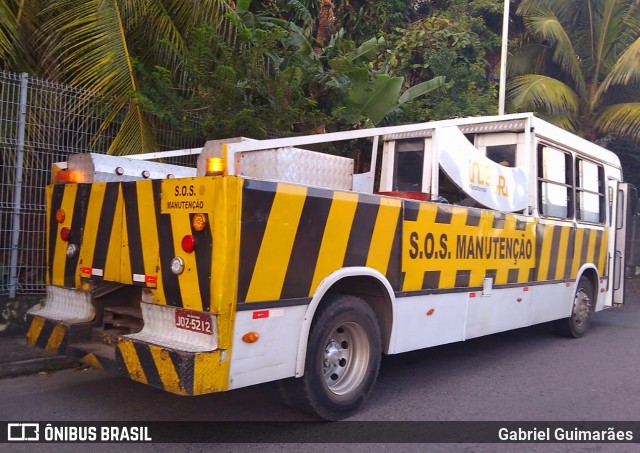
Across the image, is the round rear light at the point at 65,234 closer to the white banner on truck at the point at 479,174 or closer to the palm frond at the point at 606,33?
the white banner on truck at the point at 479,174

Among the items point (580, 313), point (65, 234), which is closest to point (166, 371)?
point (65, 234)

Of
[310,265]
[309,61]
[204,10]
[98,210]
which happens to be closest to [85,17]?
[204,10]

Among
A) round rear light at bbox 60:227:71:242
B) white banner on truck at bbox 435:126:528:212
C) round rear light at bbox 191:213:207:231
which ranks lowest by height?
round rear light at bbox 60:227:71:242

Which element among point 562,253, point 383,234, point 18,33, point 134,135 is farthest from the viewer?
point 134,135

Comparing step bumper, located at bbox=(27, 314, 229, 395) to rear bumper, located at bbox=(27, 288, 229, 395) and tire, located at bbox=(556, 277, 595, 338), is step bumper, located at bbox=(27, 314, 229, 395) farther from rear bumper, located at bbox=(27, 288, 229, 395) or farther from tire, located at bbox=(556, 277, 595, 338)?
tire, located at bbox=(556, 277, 595, 338)

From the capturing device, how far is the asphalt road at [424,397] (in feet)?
15.7

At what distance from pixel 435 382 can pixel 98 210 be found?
3.75m

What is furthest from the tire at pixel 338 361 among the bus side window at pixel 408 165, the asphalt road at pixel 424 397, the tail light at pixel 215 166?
the bus side window at pixel 408 165

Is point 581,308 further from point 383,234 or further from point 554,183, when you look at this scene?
point 383,234

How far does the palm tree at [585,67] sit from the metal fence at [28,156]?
35.7 feet

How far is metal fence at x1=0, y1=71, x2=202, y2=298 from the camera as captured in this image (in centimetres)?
714

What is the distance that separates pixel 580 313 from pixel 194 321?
6845 mm

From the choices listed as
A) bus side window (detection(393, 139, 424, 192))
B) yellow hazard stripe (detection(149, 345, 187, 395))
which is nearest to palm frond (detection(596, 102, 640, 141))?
bus side window (detection(393, 139, 424, 192))

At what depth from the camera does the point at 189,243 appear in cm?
407
